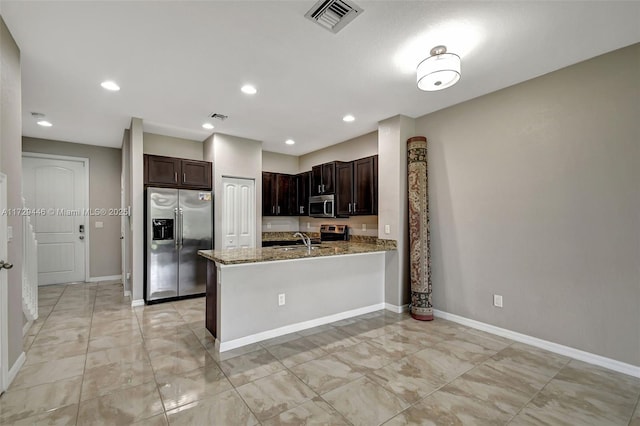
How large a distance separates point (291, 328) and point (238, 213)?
257 centimetres

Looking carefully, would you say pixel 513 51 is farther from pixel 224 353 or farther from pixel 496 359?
pixel 224 353

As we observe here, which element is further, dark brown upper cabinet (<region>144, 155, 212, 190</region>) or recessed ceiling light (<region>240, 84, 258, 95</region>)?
dark brown upper cabinet (<region>144, 155, 212, 190</region>)

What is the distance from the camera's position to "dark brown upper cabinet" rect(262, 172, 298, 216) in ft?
19.1

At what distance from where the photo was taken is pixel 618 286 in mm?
2492

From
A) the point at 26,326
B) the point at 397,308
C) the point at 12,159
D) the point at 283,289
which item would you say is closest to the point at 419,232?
the point at 397,308

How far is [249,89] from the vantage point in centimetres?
325

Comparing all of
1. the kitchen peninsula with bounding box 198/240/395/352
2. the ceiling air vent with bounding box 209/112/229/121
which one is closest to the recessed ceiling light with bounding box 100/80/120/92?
the ceiling air vent with bounding box 209/112/229/121

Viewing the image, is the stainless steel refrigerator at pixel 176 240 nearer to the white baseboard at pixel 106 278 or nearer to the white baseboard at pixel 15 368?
the white baseboard at pixel 15 368

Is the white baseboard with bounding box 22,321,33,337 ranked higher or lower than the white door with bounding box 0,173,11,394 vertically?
lower

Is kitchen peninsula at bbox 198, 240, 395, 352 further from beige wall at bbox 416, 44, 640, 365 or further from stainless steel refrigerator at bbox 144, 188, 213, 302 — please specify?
stainless steel refrigerator at bbox 144, 188, 213, 302

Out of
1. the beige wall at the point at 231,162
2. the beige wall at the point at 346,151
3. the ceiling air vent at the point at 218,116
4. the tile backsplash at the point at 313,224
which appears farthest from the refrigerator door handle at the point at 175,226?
the beige wall at the point at 346,151

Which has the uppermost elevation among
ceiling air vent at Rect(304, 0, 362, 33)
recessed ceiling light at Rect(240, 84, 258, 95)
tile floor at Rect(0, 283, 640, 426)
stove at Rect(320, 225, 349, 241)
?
recessed ceiling light at Rect(240, 84, 258, 95)

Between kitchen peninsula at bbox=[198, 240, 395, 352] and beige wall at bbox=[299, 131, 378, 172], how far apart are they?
1769mm

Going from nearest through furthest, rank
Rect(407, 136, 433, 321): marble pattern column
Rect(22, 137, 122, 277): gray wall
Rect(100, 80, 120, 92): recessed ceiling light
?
Rect(100, 80, 120, 92): recessed ceiling light, Rect(407, 136, 433, 321): marble pattern column, Rect(22, 137, 122, 277): gray wall
